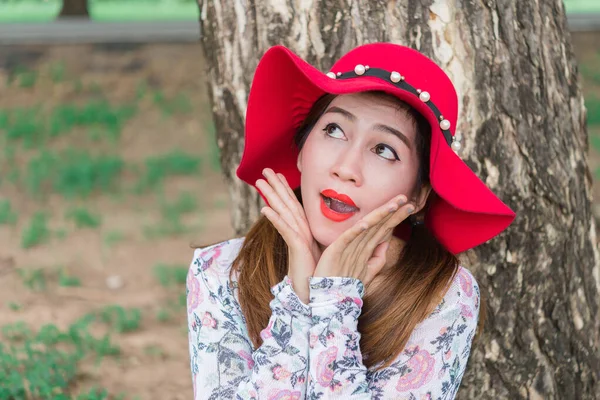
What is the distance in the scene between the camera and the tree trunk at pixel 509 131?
280cm

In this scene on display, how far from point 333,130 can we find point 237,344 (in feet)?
2.16

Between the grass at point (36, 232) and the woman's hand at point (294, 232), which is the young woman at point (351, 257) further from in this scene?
the grass at point (36, 232)

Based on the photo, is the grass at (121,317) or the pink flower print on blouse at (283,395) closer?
the pink flower print on blouse at (283,395)

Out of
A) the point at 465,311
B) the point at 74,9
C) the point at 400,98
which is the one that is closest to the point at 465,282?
the point at 465,311

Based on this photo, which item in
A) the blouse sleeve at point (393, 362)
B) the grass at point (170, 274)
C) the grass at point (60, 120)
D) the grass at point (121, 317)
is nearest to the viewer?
the blouse sleeve at point (393, 362)

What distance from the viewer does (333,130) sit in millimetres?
2240

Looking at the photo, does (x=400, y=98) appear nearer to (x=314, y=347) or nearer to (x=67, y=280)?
(x=314, y=347)

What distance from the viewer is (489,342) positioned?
9.89 ft

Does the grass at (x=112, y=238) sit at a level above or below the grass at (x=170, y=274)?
below

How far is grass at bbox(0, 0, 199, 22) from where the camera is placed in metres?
14.2

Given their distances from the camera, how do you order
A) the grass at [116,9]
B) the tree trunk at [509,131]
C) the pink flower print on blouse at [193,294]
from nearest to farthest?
the pink flower print on blouse at [193,294]
the tree trunk at [509,131]
the grass at [116,9]

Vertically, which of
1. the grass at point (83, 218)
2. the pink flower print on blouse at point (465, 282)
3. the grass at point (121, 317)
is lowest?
the grass at point (83, 218)

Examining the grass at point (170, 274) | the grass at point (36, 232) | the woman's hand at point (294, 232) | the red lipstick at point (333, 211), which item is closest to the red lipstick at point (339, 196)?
the red lipstick at point (333, 211)

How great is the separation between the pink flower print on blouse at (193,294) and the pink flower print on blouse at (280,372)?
14.1 inches
